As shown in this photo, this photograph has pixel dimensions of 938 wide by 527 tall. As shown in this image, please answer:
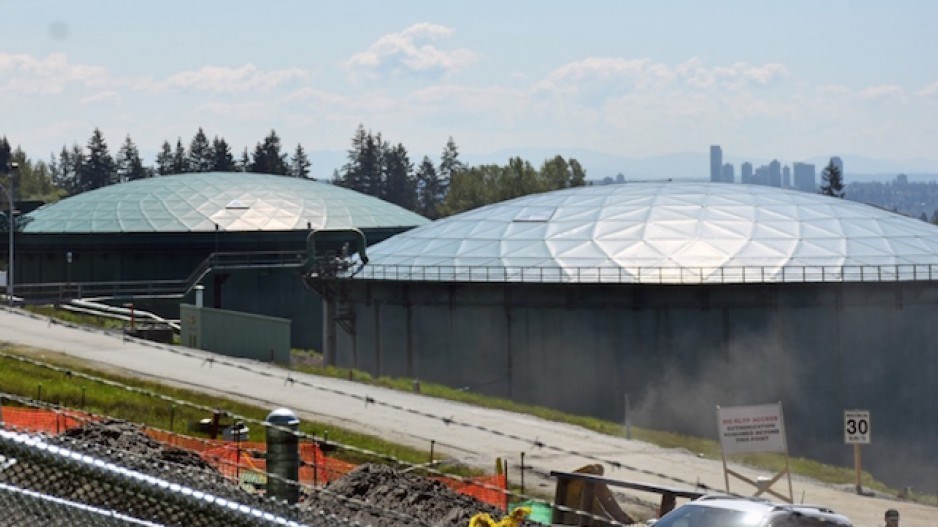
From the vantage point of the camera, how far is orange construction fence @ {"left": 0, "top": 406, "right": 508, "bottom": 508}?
81.8 feet

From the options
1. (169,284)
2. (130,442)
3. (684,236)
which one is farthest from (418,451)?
(169,284)

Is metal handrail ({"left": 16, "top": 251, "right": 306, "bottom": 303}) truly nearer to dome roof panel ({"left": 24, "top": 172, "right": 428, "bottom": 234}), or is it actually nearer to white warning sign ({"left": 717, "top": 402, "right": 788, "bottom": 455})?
dome roof panel ({"left": 24, "top": 172, "right": 428, "bottom": 234})

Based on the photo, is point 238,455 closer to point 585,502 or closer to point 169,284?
point 585,502

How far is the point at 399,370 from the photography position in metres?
58.1

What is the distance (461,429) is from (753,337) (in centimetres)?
1776

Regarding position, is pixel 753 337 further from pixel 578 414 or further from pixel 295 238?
pixel 295 238

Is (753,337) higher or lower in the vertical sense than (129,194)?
lower

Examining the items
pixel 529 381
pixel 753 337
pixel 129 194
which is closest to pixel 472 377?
pixel 529 381

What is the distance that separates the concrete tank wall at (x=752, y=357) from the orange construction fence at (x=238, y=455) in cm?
2337

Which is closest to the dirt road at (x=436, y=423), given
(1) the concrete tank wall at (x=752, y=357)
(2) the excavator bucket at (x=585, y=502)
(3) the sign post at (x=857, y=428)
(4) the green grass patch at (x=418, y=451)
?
(4) the green grass patch at (x=418, y=451)

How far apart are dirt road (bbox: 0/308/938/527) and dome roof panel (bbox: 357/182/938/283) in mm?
12240

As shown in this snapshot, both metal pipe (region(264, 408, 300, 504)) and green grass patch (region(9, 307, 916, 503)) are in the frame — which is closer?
metal pipe (region(264, 408, 300, 504))

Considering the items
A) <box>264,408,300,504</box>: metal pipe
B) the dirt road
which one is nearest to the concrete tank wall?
the dirt road

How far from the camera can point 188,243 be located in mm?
88875
